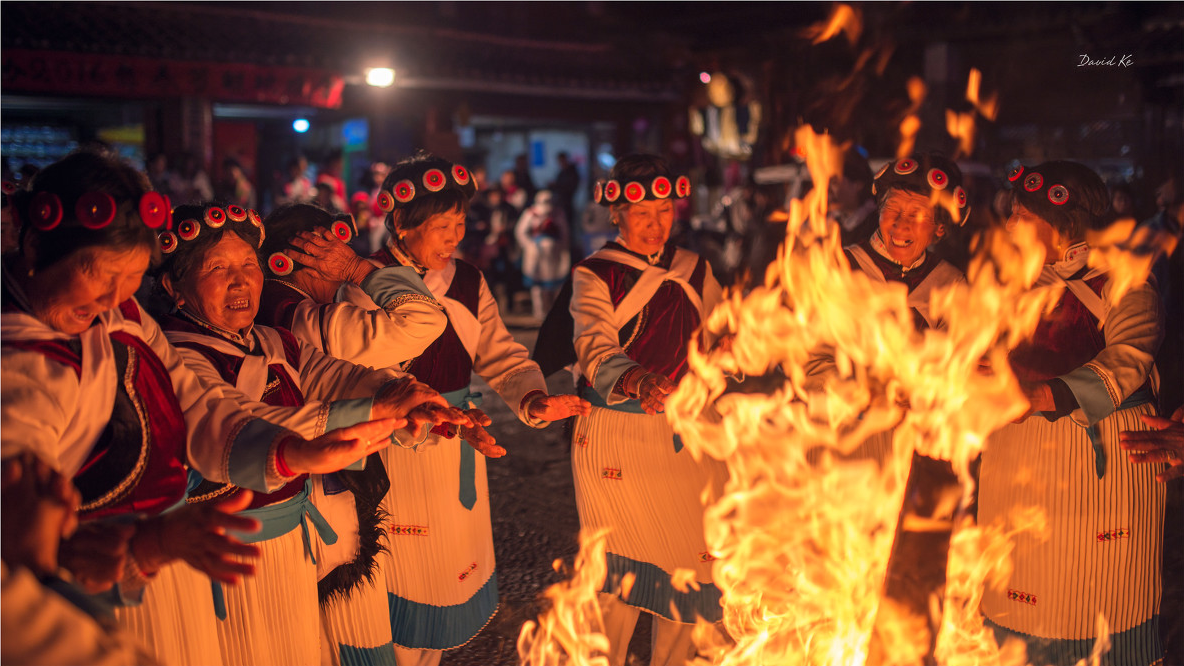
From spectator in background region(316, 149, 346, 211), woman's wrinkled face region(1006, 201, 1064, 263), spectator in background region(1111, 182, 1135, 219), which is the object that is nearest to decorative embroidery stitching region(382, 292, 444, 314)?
woman's wrinkled face region(1006, 201, 1064, 263)

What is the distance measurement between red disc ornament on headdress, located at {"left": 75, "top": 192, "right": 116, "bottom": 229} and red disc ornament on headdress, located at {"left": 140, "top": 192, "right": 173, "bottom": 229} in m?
0.08

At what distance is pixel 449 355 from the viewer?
133 inches

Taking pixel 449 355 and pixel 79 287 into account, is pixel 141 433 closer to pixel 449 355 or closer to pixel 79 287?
pixel 79 287

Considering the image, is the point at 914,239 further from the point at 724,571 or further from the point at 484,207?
the point at 484,207

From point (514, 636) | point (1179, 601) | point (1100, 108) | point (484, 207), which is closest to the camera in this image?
point (514, 636)

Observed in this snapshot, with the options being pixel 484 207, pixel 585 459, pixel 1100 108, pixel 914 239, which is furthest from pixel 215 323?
pixel 1100 108

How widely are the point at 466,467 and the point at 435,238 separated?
0.87 metres

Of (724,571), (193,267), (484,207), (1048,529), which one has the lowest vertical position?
(724,571)

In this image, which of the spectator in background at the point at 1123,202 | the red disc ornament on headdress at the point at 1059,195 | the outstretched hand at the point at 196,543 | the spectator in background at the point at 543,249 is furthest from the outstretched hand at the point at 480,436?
the spectator in background at the point at 543,249

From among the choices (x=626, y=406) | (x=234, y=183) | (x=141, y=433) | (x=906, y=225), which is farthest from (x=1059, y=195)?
(x=234, y=183)

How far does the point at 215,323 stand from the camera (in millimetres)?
2494

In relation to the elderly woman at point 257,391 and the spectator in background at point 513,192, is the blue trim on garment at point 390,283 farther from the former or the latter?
the spectator in background at point 513,192

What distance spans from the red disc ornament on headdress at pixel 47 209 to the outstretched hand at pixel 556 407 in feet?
5.82

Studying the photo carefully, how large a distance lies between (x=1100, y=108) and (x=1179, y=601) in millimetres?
Result: 10460
